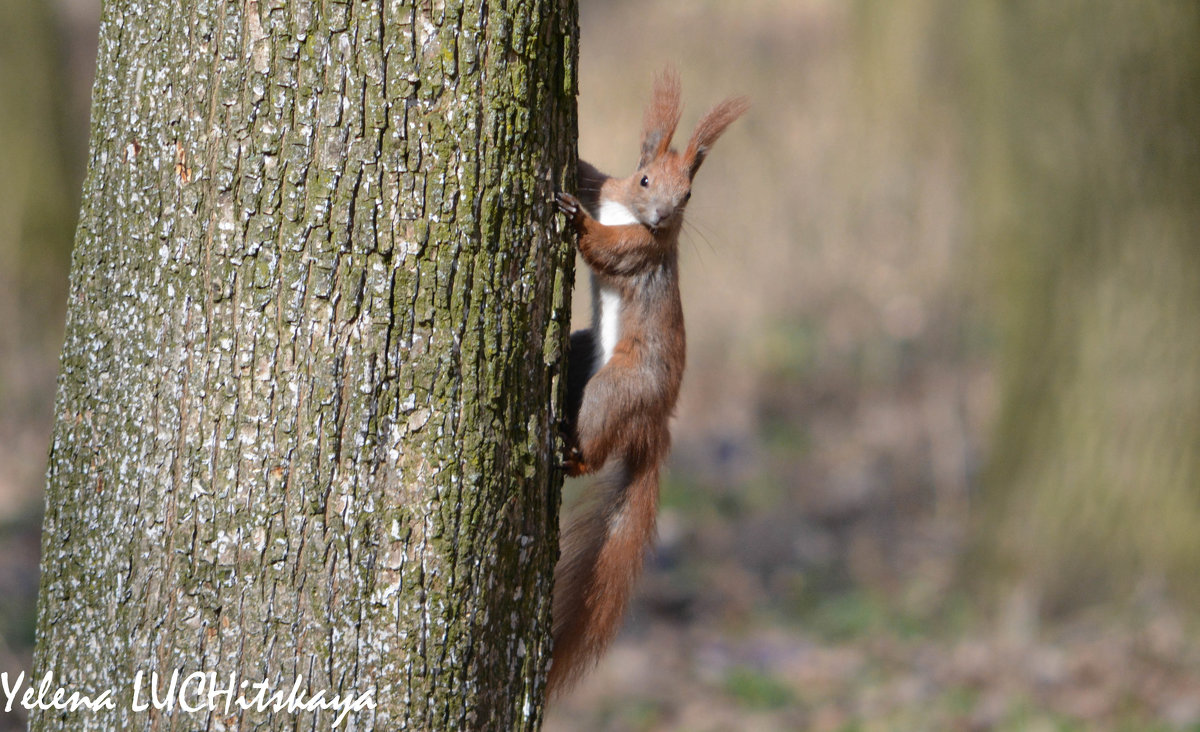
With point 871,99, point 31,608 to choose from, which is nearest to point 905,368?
→ point 871,99

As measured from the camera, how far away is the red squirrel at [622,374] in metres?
2.22

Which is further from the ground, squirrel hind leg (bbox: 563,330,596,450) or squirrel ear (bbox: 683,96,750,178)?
squirrel ear (bbox: 683,96,750,178)

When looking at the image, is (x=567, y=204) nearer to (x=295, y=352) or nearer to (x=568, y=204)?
(x=568, y=204)

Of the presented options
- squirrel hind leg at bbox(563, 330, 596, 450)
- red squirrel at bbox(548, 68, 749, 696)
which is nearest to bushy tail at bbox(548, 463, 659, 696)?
red squirrel at bbox(548, 68, 749, 696)

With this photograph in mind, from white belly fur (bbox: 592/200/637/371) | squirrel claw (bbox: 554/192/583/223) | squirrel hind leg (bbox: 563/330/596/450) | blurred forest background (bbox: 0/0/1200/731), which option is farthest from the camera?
blurred forest background (bbox: 0/0/1200/731)

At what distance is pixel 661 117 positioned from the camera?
2.59 meters

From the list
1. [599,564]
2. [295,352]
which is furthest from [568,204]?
[599,564]

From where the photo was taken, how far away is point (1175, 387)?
453cm

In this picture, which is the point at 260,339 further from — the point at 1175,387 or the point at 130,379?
the point at 1175,387

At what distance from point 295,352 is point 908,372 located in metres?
6.11

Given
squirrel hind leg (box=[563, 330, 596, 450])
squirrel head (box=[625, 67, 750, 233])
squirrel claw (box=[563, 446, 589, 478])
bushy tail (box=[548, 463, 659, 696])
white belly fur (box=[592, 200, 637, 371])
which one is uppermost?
squirrel head (box=[625, 67, 750, 233])

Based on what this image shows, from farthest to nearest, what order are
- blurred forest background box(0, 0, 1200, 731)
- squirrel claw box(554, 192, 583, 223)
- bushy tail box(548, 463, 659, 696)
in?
blurred forest background box(0, 0, 1200, 731), bushy tail box(548, 463, 659, 696), squirrel claw box(554, 192, 583, 223)

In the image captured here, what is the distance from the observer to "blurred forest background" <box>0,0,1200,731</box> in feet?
14.6

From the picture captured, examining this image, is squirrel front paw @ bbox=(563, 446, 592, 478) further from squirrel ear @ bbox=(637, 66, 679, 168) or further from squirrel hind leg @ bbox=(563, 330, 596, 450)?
squirrel ear @ bbox=(637, 66, 679, 168)
